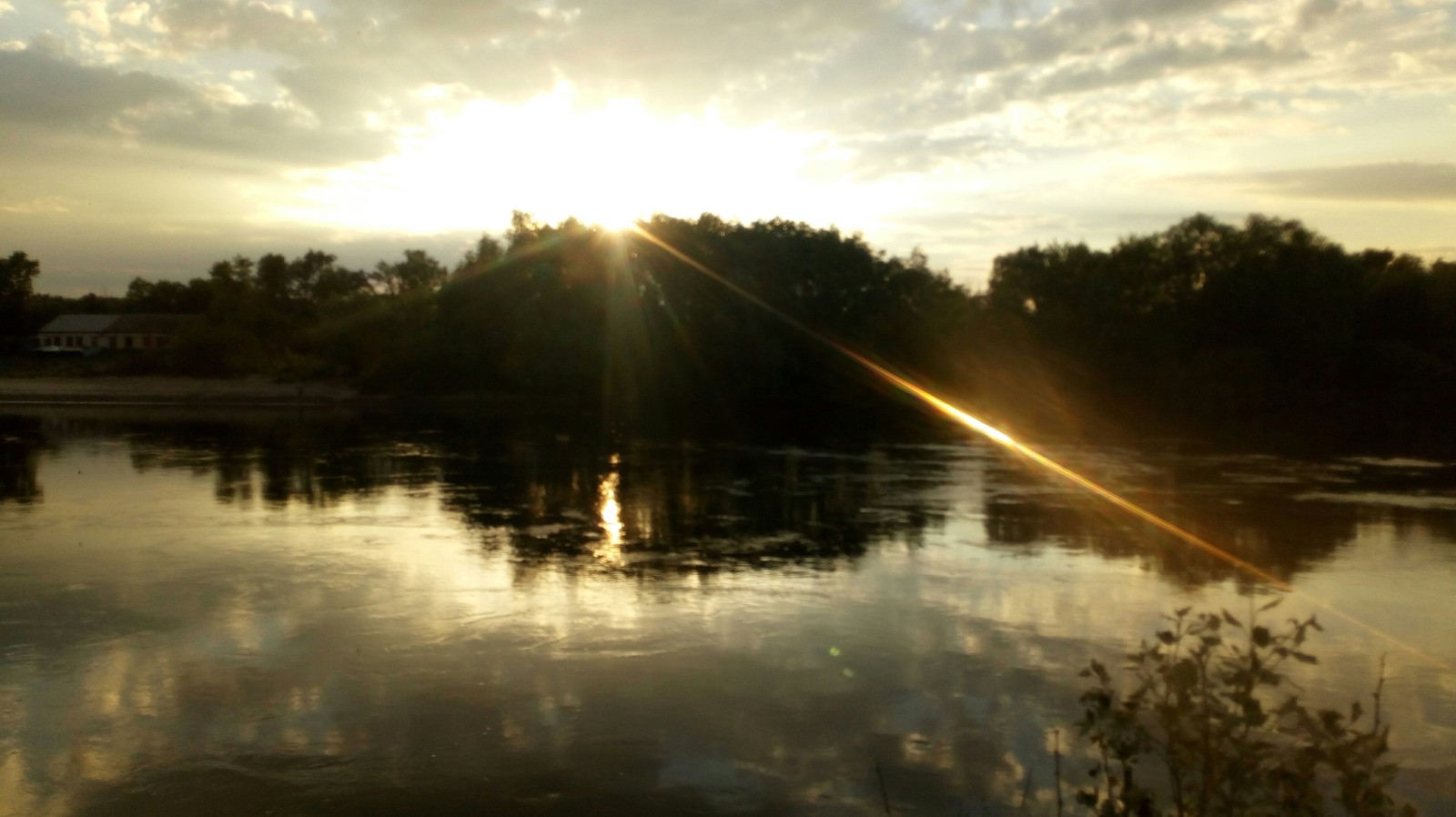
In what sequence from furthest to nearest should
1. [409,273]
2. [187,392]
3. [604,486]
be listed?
[409,273] → [187,392] → [604,486]

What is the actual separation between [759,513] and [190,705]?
10.4m

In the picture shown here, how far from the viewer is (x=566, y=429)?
118ft

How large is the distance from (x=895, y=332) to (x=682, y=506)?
1553 inches

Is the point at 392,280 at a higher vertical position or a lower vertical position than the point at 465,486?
higher

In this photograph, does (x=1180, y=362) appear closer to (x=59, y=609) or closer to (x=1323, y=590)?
(x=1323, y=590)

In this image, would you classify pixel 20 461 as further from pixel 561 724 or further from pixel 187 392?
pixel 187 392

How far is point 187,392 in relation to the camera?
175 feet

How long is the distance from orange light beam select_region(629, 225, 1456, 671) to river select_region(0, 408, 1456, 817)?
243mm

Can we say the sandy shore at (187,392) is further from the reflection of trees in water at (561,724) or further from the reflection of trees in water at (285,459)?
the reflection of trees in water at (561,724)

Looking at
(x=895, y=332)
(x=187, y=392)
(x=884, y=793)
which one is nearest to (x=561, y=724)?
(x=884, y=793)

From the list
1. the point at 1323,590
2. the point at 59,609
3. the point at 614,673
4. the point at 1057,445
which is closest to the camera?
the point at 614,673

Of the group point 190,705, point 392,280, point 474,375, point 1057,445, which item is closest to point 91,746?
point 190,705

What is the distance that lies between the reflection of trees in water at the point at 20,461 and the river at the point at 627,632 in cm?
23

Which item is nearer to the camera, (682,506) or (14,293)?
(682,506)
